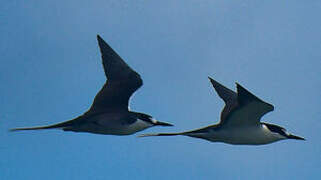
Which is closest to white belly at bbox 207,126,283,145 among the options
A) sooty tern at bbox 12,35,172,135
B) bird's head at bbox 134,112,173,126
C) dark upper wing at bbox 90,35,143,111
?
bird's head at bbox 134,112,173,126

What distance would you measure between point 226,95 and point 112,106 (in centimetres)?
362

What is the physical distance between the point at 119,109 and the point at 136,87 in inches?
33.9

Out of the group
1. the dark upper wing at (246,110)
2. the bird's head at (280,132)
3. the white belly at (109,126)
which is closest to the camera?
the dark upper wing at (246,110)

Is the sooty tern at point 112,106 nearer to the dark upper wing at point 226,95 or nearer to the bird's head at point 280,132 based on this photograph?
the dark upper wing at point 226,95

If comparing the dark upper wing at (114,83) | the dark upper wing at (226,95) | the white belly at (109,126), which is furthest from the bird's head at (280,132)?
the dark upper wing at (114,83)

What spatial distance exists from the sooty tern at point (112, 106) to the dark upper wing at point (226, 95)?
100 inches

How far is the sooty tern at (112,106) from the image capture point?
58.1 ft

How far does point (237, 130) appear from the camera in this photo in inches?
697

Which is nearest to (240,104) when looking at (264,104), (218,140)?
(264,104)

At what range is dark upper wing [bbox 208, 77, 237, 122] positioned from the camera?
1857cm

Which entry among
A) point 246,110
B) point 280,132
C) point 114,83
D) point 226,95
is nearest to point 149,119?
point 114,83

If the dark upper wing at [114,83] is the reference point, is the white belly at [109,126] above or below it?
below

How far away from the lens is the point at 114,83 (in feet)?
59.5

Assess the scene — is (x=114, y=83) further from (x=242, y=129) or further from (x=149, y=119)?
(x=242, y=129)
